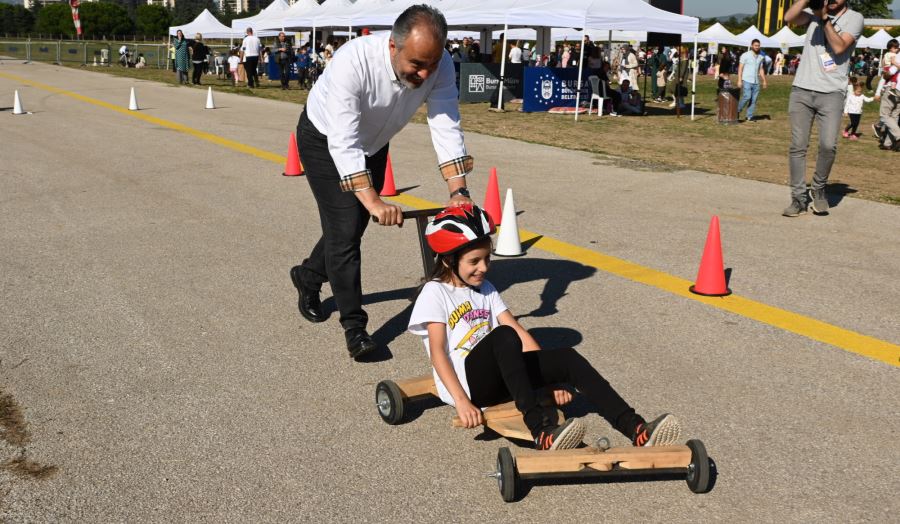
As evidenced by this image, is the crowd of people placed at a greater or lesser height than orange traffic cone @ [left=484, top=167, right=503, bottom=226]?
greater

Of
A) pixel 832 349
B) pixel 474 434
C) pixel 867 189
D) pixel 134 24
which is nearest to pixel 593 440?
pixel 474 434

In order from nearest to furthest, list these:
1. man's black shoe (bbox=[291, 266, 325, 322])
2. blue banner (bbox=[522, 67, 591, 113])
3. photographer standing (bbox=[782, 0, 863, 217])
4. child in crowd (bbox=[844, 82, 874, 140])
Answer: man's black shoe (bbox=[291, 266, 325, 322]), photographer standing (bbox=[782, 0, 863, 217]), child in crowd (bbox=[844, 82, 874, 140]), blue banner (bbox=[522, 67, 591, 113])

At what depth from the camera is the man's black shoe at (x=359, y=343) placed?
16.8 ft

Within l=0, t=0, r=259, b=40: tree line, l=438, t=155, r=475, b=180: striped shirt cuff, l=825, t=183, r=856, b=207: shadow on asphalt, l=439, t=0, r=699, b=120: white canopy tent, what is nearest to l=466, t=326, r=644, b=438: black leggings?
l=438, t=155, r=475, b=180: striped shirt cuff

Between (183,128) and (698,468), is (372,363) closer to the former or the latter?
(698,468)

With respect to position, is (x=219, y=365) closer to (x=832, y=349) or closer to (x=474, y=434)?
(x=474, y=434)

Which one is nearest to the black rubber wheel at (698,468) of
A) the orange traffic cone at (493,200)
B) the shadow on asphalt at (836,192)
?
the orange traffic cone at (493,200)

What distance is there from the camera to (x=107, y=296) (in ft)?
21.1

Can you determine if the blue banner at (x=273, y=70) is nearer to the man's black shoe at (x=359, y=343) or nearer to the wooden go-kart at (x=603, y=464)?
the man's black shoe at (x=359, y=343)

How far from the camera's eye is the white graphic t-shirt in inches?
164

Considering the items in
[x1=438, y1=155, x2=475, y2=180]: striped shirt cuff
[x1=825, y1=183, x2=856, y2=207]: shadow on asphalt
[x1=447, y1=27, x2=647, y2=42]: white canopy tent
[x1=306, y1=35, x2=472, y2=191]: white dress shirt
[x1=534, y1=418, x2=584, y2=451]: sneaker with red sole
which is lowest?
[x1=534, y1=418, x2=584, y2=451]: sneaker with red sole

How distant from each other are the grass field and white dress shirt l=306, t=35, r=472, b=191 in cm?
666

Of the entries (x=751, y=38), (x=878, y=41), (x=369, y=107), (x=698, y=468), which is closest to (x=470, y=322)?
(x=698, y=468)

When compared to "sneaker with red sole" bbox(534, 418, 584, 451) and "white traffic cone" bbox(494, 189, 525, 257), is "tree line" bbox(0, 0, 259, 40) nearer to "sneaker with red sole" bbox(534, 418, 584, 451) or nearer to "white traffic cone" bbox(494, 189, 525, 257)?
"white traffic cone" bbox(494, 189, 525, 257)
